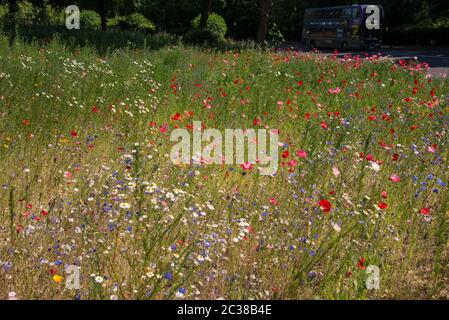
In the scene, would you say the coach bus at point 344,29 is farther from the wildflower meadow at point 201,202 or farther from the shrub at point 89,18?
the wildflower meadow at point 201,202

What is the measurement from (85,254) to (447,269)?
2402 millimetres

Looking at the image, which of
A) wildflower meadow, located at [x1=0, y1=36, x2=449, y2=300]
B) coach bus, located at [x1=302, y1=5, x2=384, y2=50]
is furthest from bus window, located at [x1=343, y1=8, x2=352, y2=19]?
wildflower meadow, located at [x1=0, y1=36, x2=449, y2=300]

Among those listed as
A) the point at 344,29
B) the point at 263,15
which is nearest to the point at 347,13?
the point at 344,29

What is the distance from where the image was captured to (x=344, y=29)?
32281mm

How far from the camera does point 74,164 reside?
14.1ft

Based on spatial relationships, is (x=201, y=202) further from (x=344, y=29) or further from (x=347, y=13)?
(x=347, y=13)

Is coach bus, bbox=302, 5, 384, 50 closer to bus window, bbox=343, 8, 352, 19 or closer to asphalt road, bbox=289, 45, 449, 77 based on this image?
bus window, bbox=343, 8, 352, 19

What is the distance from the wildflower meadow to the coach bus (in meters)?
25.1

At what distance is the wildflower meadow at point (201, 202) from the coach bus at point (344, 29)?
82.5 feet

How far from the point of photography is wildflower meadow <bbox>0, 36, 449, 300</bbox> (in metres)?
2.88

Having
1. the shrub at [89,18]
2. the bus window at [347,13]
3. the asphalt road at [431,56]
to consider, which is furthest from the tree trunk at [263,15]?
the shrub at [89,18]
